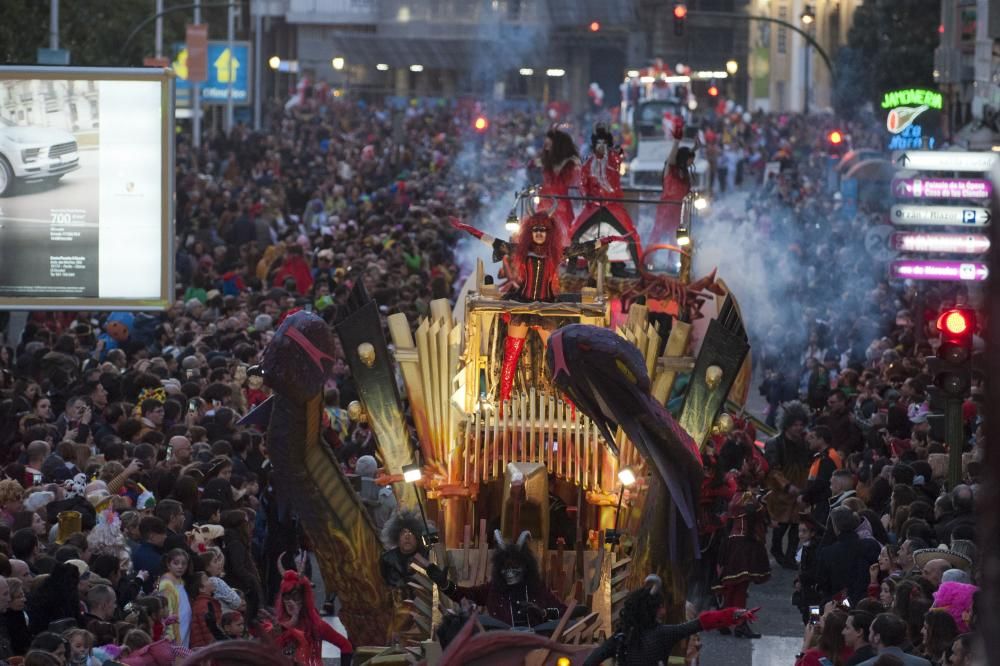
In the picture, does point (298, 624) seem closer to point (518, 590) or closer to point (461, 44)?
point (518, 590)

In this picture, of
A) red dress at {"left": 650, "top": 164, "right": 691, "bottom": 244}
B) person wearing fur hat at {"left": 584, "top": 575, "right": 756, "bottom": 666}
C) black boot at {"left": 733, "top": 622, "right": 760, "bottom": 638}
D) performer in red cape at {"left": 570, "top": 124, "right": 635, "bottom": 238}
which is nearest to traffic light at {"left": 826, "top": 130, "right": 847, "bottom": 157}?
red dress at {"left": 650, "top": 164, "right": 691, "bottom": 244}

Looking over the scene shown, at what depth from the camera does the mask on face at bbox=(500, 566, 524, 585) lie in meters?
10.5

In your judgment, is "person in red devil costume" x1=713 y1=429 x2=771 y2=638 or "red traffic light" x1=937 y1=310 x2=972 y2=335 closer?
"red traffic light" x1=937 y1=310 x2=972 y2=335

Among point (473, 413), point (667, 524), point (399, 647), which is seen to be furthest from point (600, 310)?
point (399, 647)

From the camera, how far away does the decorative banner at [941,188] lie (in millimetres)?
19906

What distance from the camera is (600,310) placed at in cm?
1303

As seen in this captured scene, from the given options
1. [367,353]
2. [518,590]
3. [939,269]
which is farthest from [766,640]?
[939,269]

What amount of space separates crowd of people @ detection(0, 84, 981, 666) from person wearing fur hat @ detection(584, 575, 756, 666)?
0.09 feet

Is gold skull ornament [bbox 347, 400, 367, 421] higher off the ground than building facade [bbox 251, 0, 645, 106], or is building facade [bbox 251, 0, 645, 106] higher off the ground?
building facade [bbox 251, 0, 645, 106]

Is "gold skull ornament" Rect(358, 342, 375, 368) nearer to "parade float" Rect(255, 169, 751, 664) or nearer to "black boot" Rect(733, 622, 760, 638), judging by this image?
"parade float" Rect(255, 169, 751, 664)

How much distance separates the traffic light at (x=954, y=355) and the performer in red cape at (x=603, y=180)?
506 cm

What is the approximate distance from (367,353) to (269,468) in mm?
2423

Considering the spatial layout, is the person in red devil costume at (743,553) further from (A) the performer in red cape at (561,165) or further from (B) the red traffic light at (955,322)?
(A) the performer in red cape at (561,165)

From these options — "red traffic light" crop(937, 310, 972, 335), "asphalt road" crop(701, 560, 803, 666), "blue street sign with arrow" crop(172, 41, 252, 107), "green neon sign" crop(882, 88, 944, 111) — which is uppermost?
"blue street sign with arrow" crop(172, 41, 252, 107)
